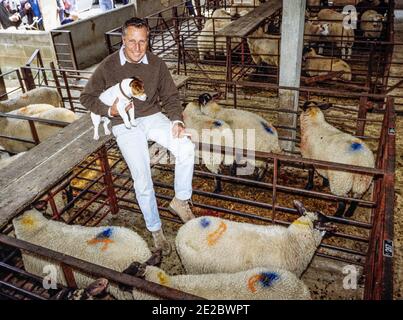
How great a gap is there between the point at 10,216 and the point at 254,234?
2080mm

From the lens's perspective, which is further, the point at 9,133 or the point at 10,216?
the point at 9,133

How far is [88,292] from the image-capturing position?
2.27 metres

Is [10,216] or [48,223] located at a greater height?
[10,216]

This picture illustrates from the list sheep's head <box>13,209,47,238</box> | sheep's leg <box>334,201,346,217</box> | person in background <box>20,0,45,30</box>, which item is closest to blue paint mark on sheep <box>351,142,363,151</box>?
sheep's leg <box>334,201,346,217</box>

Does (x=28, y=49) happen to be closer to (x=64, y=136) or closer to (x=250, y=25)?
(x=250, y=25)

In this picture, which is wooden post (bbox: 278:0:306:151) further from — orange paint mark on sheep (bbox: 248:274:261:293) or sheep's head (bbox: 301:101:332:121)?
orange paint mark on sheep (bbox: 248:274:261:293)

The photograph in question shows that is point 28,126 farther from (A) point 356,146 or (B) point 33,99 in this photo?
(A) point 356,146

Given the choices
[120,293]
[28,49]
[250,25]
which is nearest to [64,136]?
[120,293]

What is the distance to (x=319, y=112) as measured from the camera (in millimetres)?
5008

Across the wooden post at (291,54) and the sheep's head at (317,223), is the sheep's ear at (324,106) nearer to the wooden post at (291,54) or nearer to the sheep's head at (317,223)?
the wooden post at (291,54)

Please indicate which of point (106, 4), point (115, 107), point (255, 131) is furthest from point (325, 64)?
point (106, 4)

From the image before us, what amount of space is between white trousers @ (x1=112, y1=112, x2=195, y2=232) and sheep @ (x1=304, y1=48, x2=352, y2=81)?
5426 millimetres

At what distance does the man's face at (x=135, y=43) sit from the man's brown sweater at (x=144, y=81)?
12cm
